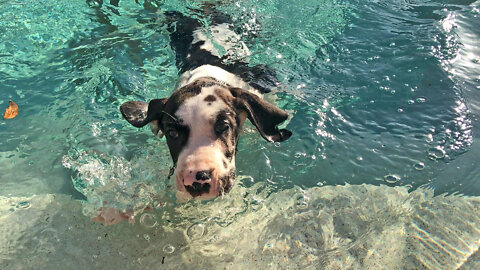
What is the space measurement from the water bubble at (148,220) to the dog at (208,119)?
0.47 metres

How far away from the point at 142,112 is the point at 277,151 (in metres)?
1.75

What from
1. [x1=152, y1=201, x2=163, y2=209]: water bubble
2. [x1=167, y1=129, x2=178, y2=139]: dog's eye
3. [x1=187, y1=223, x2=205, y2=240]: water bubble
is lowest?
[x1=152, y1=201, x2=163, y2=209]: water bubble

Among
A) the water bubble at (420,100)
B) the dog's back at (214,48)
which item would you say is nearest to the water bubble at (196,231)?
the dog's back at (214,48)

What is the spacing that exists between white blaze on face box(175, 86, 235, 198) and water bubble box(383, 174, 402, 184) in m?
1.88

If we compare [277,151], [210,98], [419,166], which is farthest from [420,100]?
[210,98]

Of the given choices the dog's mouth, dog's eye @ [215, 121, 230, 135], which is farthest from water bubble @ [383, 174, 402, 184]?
the dog's mouth

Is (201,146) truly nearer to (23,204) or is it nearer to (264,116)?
(264,116)

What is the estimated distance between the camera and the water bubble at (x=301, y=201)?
4266 mm

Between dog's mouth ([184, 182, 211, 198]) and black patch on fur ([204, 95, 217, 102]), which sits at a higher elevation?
black patch on fur ([204, 95, 217, 102])

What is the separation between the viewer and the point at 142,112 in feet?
15.0

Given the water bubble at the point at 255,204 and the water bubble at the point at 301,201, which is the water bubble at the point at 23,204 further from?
the water bubble at the point at 301,201

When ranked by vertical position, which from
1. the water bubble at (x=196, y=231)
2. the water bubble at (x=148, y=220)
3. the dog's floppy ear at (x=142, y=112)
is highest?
the dog's floppy ear at (x=142, y=112)

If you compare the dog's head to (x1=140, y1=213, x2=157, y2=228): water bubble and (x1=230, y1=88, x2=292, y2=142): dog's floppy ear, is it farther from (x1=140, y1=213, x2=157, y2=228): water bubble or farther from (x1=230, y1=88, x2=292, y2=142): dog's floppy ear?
(x1=140, y1=213, x2=157, y2=228): water bubble

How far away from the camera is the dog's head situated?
3365 millimetres
